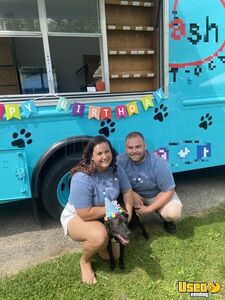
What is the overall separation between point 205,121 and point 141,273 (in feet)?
6.39

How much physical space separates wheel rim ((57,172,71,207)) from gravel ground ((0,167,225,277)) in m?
0.31

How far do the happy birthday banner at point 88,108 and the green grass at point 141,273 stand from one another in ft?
4.23

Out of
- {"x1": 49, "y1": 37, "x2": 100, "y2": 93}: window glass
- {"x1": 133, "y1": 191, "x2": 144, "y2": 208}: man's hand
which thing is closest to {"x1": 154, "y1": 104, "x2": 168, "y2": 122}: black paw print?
{"x1": 49, "y1": 37, "x2": 100, "y2": 93}: window glass

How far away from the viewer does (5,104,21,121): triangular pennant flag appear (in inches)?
104

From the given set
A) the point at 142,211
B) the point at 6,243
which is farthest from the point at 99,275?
the point at 6,243

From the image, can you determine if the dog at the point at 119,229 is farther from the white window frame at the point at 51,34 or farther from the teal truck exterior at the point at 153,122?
the white window frame at the point at 51,34

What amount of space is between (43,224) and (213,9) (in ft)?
10.1

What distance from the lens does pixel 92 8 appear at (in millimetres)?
2938

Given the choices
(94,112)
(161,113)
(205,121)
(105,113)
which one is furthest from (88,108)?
(205,121)

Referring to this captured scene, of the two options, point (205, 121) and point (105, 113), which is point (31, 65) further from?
point (205, 121)

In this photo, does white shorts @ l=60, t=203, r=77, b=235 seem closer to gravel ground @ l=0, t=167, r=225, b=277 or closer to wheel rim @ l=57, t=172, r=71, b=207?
gravel ground @ l=0, t=167, r=225, b=277

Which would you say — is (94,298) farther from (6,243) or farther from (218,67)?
(218,67)

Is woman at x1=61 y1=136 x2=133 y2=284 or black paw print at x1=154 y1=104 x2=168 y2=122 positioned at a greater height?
black paw print at x1=154 y1=104 x2=168 y2=122

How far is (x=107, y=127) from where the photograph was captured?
10.0 ft
